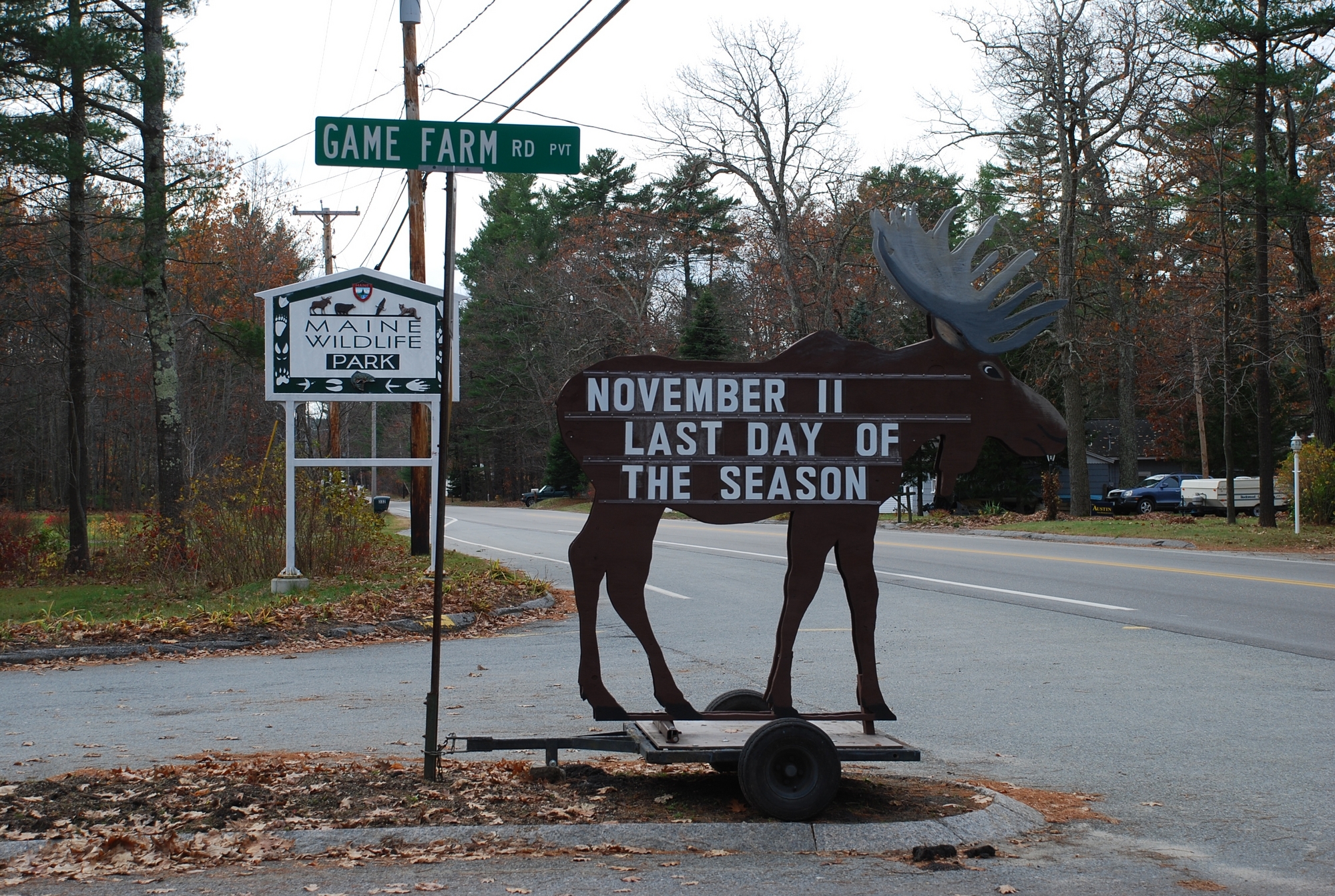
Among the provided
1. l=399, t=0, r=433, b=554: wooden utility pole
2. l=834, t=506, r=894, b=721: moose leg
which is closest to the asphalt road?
l=834, t=506, r=894, b=721: moose leg

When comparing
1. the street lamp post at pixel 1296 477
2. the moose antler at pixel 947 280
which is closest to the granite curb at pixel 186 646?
the moose antler at pixel 947 280

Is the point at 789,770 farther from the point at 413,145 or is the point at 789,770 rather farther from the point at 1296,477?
the point at 1296,477

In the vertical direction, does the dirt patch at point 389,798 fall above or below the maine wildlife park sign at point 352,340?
below

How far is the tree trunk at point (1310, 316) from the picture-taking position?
27.9 metres

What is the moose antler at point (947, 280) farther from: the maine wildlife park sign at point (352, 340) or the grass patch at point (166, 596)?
the maine wildlife park sign at point (352, 340)

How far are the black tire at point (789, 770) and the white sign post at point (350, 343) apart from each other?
409 inches

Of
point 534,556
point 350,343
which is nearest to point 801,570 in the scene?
point 350,343

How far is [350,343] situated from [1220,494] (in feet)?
99.9

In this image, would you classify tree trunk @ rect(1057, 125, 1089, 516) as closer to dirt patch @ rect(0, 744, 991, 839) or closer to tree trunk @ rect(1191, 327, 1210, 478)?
tree trunk @ rect(1191, 327, 1210, 478)

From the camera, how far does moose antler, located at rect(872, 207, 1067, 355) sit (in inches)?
225

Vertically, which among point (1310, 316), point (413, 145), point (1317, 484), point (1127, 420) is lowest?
point (1317, 484)

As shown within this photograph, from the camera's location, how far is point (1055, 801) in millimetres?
5570

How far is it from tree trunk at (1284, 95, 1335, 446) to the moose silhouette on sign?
25.0 meters

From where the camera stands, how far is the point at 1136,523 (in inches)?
1136
